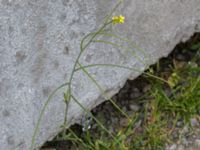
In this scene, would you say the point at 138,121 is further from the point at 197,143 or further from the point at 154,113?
the point at 197,143

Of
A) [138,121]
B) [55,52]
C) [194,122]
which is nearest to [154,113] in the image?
[138,121]

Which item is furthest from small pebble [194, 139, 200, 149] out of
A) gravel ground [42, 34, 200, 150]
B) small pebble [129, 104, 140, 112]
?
small pebble [129, 104, 140, 112]

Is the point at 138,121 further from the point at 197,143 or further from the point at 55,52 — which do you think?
the point at 55,52

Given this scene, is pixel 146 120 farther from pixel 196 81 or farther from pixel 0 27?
pixel 0 27

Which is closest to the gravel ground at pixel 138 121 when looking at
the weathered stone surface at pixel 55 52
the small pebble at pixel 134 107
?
the small pebble at pixel 134 107

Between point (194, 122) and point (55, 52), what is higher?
point (55, 52)

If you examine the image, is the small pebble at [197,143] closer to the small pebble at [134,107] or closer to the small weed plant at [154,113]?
the small weed plant at [154,113]

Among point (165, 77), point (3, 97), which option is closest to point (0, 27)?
point (3, 97)

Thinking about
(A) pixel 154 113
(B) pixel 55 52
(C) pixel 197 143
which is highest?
(B) pixel 55 52

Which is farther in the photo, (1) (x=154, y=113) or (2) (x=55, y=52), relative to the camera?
(1) (x=154, y=113)
